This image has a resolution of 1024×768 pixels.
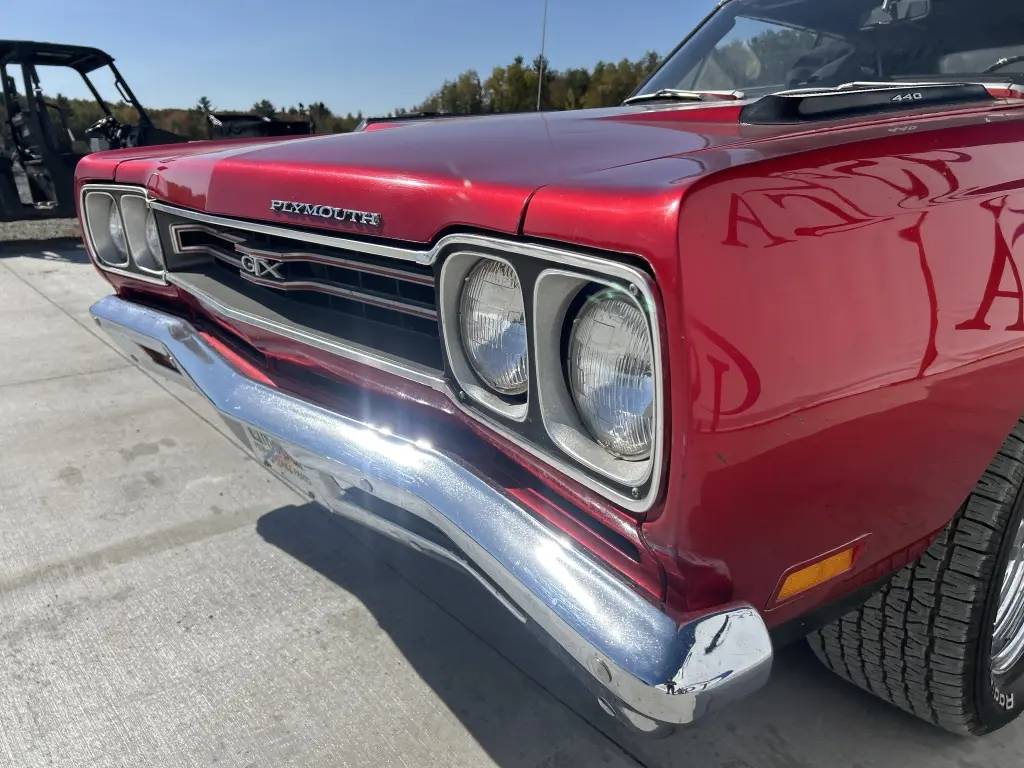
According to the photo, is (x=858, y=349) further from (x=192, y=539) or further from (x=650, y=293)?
(x=192, y=539)

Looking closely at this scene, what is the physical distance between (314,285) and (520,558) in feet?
3.12

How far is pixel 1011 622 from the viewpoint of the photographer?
1.79m

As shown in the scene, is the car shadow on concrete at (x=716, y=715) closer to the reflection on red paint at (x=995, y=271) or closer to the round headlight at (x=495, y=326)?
the round headlight at (x=495, y=326)

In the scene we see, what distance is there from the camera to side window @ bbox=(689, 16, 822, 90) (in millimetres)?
2334

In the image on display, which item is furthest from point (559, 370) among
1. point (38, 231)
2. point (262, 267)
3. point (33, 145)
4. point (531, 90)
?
point (38, 231)

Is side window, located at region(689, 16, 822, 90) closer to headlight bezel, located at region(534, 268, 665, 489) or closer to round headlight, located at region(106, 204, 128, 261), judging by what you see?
headlight bezel, located at region(534, 268, 665, 489)

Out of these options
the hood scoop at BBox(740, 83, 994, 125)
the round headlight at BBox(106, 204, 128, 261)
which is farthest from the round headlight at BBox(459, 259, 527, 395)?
the round headlight at BBox(106, 204, 128, 261)

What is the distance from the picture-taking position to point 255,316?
1.92 metres

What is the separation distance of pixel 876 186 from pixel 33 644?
2185 mm

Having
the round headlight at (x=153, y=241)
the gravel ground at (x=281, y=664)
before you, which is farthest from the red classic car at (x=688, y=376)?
the round headlight at (x=153, y=241)

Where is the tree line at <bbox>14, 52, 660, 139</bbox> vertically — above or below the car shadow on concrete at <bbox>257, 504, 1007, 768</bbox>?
above

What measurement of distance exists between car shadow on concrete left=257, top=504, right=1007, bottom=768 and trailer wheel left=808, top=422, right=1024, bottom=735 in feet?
0.32

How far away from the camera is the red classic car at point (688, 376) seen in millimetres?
1039

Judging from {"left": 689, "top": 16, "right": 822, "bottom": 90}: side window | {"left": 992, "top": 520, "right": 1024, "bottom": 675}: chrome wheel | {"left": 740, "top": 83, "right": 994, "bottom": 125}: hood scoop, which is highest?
{"left": 689, "top": 16, "right": 822, "bottom": 90}: side window
